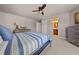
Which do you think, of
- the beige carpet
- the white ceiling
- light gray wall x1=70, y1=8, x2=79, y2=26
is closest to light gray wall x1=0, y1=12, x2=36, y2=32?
the white ceiling

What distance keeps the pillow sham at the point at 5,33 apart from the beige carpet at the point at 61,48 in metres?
0.59

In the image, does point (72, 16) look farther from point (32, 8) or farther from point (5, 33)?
point (5, 33)

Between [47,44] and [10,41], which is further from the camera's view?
[47,44]

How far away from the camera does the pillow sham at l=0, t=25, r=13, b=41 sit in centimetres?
180

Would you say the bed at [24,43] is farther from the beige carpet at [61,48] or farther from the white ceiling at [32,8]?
the white ceiling at [32,8]

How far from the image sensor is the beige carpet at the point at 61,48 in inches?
73.6

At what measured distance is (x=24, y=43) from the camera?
5.95 ft

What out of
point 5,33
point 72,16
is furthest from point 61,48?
point 5,33

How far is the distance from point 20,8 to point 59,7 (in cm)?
59

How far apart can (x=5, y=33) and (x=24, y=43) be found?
0.31 m
